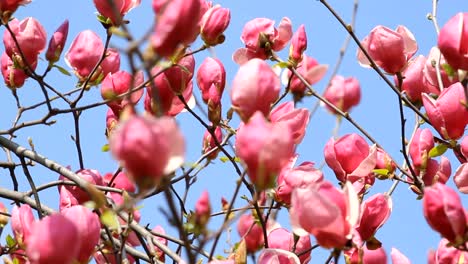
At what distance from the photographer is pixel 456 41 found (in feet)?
5.00

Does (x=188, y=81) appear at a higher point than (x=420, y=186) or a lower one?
higher

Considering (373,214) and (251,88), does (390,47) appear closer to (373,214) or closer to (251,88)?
(373,214)

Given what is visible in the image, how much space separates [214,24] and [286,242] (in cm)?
64

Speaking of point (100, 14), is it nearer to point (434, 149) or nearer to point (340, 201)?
point (434, 149)

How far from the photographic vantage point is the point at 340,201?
1.18 meters

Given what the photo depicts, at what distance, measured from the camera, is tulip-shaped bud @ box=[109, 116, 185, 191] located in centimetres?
84

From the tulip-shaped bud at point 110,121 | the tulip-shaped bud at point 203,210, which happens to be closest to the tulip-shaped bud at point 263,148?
the tulip-shaped bud at point 203,210

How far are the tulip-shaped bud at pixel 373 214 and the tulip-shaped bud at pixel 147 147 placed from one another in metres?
→ 0.95

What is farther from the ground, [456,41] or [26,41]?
[26,41]

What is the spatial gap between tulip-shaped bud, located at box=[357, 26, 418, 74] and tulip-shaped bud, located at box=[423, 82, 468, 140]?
20cm

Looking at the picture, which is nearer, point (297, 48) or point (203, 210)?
point (203, 210)

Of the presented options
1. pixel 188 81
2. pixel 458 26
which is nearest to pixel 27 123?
pixel 188 81

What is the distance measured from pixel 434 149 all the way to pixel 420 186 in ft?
0.36

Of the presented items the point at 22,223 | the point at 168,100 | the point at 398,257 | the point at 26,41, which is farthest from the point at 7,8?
the point at 398,257
